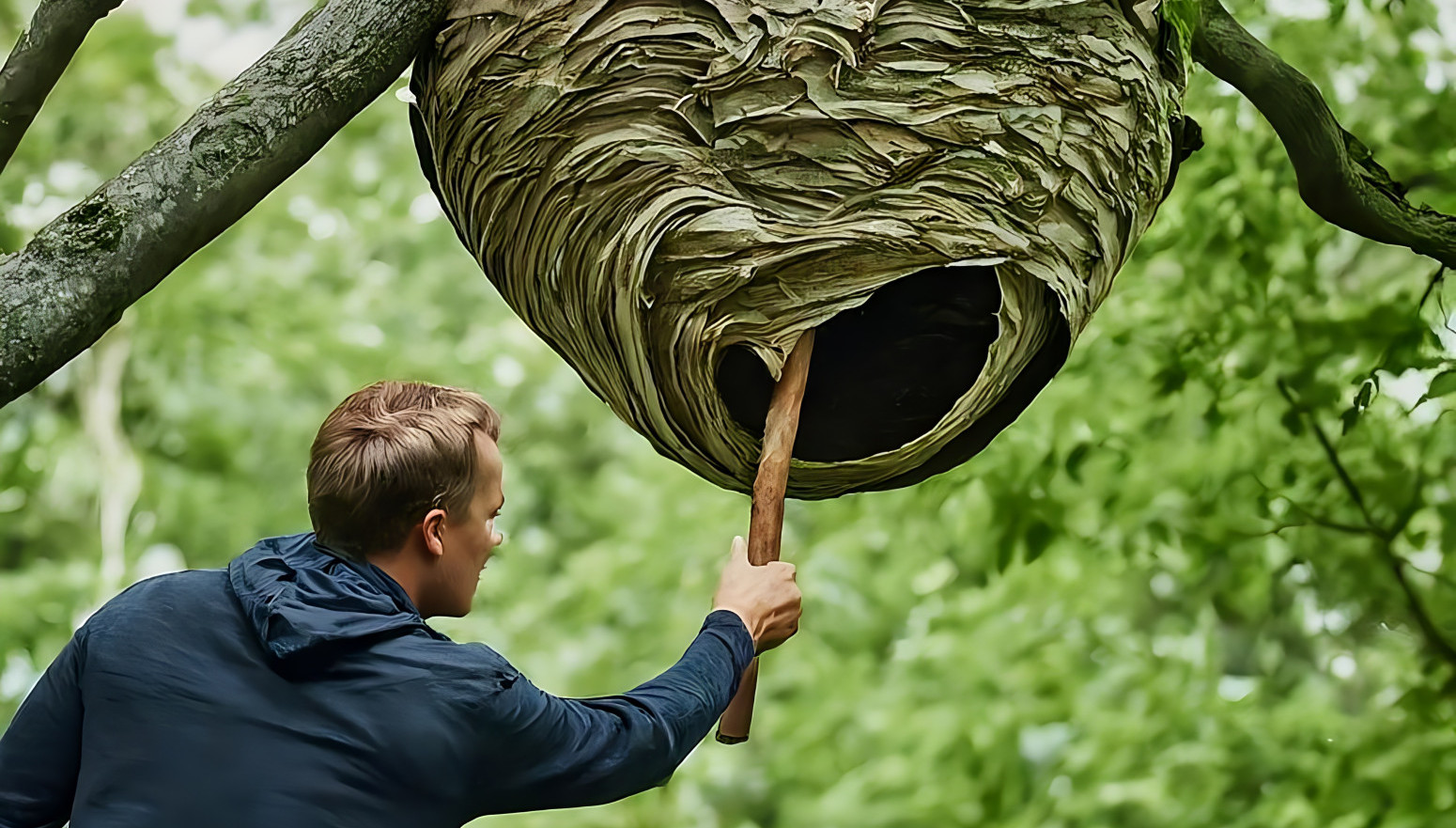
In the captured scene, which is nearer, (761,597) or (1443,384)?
(761,597)

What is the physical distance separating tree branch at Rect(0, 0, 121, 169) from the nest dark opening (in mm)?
760

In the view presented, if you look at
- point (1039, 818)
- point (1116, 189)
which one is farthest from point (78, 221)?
point (1039, 818)

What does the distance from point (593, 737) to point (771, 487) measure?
42 centimetres

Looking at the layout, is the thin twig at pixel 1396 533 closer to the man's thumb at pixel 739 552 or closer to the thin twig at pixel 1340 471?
the thin twig at pixel 1340 471

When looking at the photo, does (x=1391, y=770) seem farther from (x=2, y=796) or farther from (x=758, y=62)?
(x=2, y=796)

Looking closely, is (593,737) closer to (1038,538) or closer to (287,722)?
(287,722)

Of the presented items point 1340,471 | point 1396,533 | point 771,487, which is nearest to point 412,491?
point 771,487

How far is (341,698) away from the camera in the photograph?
3.77 ft

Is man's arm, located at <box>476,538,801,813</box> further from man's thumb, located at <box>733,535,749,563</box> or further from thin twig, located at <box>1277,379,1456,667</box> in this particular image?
thin twig, located at <box>1277,379,1456,667</box>

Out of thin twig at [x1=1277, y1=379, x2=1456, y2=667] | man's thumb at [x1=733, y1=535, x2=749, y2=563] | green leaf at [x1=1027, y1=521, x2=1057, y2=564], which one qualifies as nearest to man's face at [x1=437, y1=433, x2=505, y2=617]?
man's thumb at [x1=733, y1=535, x2=749, y2=563]

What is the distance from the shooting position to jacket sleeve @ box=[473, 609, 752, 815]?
46.6 inches

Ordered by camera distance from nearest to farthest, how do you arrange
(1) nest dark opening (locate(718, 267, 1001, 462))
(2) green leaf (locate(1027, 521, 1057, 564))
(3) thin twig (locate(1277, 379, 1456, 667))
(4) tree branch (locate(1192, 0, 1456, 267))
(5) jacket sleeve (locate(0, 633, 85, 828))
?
(5) jacket sleeve (locate(0, 633, 85, 828)) < (1) nest dark opening (locate(718, 267, 1001, 462)) < (4) tree branch (locate(1192, 0, 1456, 267)) < (3) thin twig (locate(1277, 379, 1456, 667)) < (2) green leaf (locate(1027, 521, 1057, 564))

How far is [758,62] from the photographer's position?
4.90 feet

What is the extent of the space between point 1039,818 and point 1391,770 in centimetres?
138
